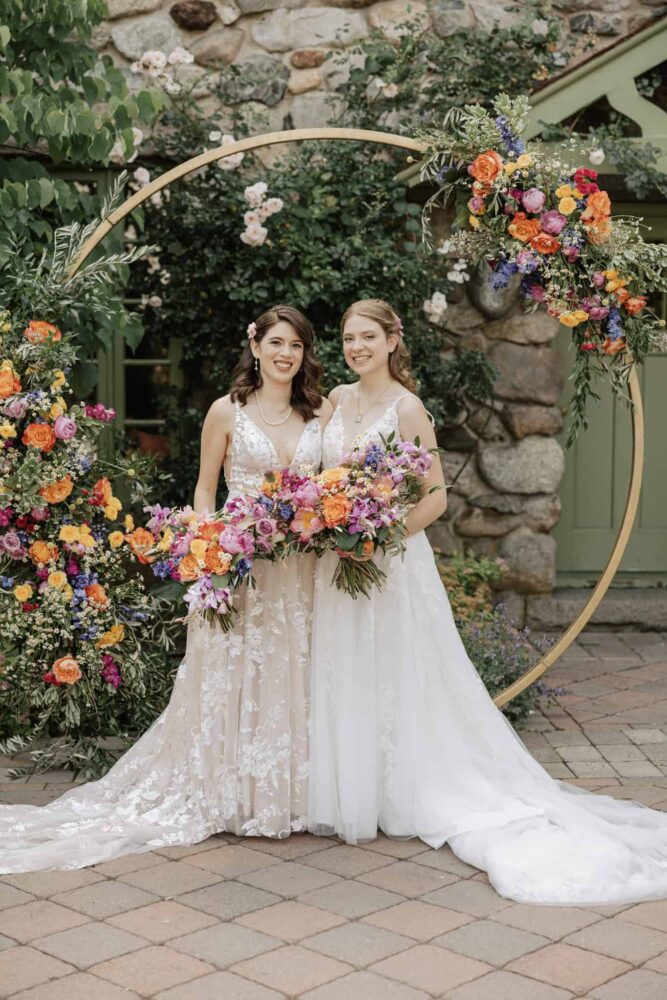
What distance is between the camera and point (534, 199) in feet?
14.0

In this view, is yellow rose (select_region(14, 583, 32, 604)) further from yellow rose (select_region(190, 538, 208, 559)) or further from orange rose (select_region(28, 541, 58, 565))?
yellow rose (select_region(190, 538, 208, 559))

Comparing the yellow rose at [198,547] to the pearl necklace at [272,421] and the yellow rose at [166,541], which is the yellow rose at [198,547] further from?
the pearl necklace at [272,421]

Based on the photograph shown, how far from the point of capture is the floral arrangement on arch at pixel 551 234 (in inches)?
170

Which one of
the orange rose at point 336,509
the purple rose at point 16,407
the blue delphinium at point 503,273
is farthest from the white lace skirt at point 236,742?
the blue delphinium at point 503,273

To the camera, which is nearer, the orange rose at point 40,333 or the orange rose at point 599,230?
the orange rose at point 599,230

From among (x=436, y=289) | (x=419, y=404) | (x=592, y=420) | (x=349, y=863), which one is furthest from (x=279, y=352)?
(x=592, y=420)

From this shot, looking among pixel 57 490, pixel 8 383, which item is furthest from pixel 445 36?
pixel 57 490

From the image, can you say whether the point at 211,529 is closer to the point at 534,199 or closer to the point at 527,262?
the point at 527,262

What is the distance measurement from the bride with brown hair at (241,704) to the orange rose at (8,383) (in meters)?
0.74

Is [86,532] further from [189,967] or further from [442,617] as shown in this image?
[189,967]

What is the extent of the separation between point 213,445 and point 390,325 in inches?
29.2

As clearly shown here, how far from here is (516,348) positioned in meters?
6.79

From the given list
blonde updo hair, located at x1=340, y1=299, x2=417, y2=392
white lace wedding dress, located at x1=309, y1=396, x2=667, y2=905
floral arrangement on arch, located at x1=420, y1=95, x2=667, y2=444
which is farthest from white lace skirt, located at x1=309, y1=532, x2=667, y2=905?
floral arrangement on arch, located at x1=420, y1=95, x2=667, y2=444

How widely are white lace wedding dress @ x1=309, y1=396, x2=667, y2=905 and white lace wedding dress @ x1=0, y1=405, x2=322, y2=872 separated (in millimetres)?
81
